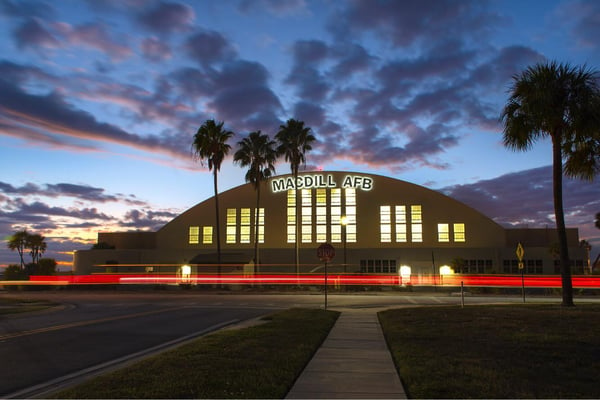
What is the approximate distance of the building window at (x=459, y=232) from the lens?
55922 millimetres

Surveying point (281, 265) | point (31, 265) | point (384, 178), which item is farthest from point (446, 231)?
point (31, 265)

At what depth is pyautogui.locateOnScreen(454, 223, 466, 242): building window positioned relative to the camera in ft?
183

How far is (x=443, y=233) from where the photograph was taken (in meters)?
56.2

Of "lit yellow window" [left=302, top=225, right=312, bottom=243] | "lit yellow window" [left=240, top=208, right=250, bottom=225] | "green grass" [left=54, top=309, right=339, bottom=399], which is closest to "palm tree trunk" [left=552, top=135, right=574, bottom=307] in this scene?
"green grass" [left=54, top=309, right=339, bottom=399]

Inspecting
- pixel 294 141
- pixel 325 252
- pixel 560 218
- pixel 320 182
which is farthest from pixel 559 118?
pixel 320 182

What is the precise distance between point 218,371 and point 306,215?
50.1 metres

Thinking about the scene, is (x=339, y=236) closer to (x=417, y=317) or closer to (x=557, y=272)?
(x=557, y=272)

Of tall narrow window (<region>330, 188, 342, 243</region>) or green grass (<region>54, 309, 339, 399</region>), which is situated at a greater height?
tall narrow window (<region>330, 188, 342, 243</region>)

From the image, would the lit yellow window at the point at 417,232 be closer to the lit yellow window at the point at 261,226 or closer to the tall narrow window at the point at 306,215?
the tall narrow window at the point at 306,215

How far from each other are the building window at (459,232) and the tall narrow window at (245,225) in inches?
914

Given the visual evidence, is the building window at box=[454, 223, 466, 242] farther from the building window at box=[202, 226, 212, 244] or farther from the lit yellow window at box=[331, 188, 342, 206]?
the building window at box=[202, 226, 212, 244]

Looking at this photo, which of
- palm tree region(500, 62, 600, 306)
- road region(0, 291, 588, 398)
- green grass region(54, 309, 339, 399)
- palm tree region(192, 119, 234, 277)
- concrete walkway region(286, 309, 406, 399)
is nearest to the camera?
green grass region(54, 309, 339, 399)

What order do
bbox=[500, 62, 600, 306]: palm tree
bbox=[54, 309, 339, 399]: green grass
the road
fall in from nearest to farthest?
bbox=[54, 309, 339, 399]: green grass < the road < bbox=[500, 62, 600, 306]: palm tree

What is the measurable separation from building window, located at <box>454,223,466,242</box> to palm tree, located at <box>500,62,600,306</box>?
104 ft
